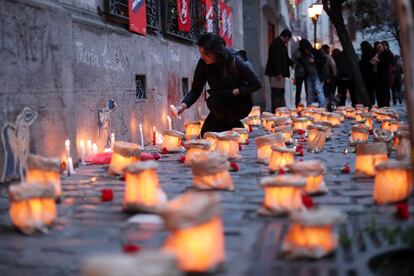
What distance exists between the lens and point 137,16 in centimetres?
994

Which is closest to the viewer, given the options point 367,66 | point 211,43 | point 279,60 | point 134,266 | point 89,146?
point 134,266

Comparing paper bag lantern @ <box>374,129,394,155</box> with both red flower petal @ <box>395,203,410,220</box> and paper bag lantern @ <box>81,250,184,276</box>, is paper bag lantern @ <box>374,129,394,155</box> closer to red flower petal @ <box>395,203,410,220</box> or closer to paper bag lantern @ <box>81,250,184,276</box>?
red flower petal @ <box>395,203,410,220</box>

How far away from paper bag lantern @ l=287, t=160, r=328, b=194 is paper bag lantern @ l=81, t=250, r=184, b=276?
258 centimetres

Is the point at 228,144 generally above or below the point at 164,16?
below

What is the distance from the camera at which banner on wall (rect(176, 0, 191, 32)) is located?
40.9ft

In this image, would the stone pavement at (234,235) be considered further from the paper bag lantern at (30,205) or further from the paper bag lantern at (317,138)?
the paper bag lantern at (317,138)

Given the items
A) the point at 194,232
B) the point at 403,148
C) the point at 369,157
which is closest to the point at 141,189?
the point at 194,232

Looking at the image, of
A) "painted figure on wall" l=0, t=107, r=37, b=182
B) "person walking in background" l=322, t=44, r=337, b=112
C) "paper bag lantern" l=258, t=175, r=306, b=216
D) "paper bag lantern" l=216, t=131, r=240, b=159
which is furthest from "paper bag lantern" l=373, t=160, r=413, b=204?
"person walking in background" l=322, t=44, r=337, b=112

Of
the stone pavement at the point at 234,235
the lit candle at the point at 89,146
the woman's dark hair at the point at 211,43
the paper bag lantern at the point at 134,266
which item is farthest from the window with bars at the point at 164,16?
the paper bag lantern at the point at 134,266

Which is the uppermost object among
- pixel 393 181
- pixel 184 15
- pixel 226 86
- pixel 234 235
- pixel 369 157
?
pixel 184 15

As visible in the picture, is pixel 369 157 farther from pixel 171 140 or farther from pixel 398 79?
pixel 398 79

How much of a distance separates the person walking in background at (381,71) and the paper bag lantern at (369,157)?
12420 mm

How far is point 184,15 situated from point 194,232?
33.9 ft

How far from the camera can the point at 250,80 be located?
29.0ft
